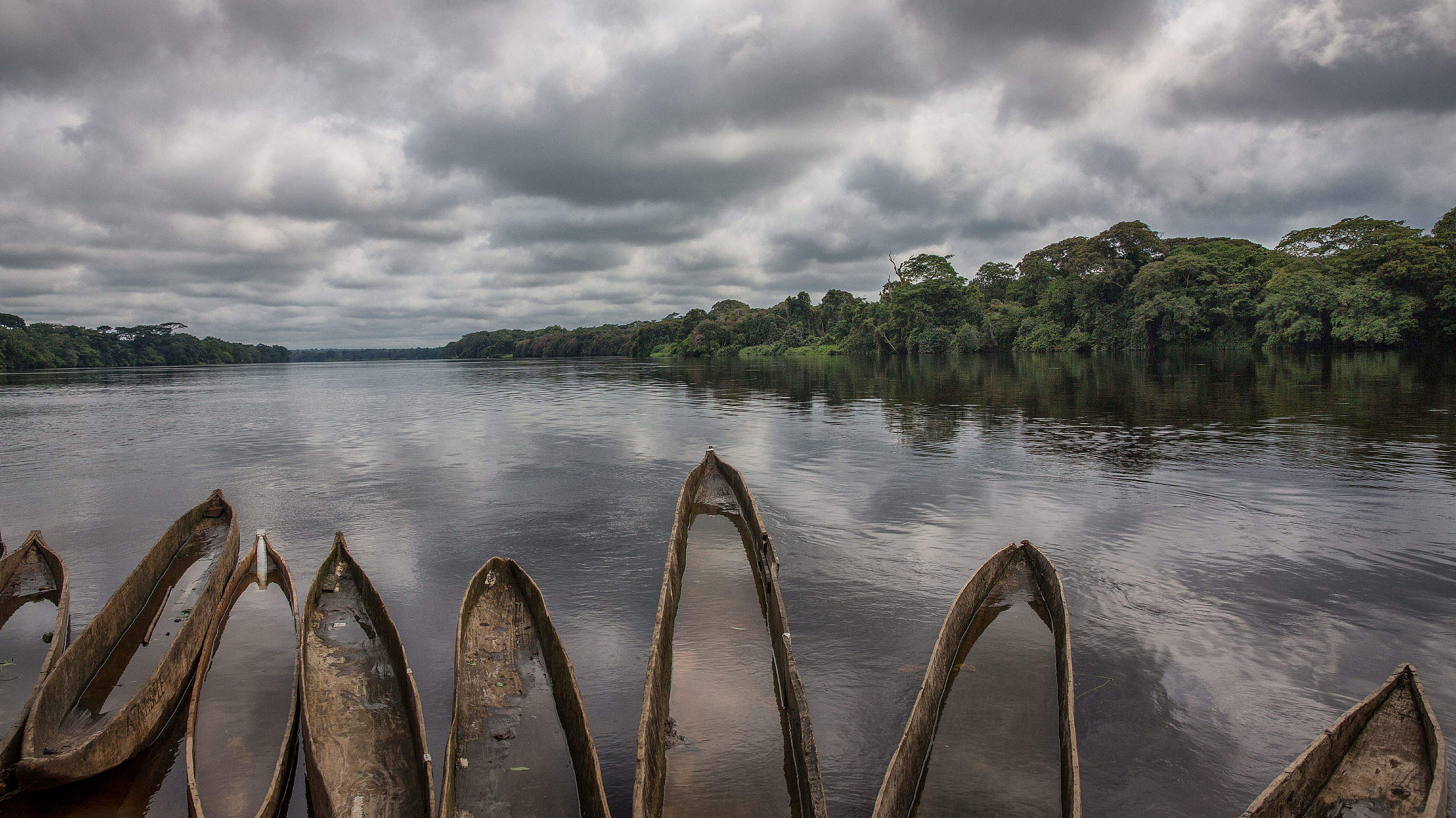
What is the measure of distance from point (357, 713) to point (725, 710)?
3.37 metres

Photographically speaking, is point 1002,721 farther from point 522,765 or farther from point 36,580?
point 36,580

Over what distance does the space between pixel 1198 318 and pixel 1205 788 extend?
84622 millimetres

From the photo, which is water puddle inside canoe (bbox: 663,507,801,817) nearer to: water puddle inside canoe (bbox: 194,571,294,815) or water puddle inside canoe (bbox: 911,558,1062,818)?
water puddle inside canoe (bbox: 911,558,1062,818)

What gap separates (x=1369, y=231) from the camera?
6331 cm

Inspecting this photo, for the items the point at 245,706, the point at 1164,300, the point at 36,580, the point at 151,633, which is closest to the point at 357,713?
the point at 245,706

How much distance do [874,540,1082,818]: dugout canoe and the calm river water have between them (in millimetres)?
715

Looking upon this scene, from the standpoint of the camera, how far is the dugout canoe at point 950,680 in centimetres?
445

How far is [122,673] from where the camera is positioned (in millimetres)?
7328

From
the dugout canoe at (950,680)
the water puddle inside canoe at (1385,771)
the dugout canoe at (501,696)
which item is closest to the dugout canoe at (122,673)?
the dugout canoe at (501,696)

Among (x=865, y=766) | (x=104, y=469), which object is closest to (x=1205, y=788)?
(x=865, y=766)

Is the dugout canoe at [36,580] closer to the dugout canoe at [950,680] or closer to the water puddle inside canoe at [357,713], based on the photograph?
the water puddle inside canoe at [357,713]

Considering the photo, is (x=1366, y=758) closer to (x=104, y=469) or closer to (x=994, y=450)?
(x=994, y=450)

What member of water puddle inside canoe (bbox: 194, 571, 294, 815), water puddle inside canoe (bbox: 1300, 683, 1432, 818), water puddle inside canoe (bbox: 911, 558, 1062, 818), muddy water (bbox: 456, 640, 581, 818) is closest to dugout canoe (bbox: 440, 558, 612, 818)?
muddy water (bbox: 456, 640, 581, 818)

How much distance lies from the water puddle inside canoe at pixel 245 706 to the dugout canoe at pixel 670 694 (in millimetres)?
3035
